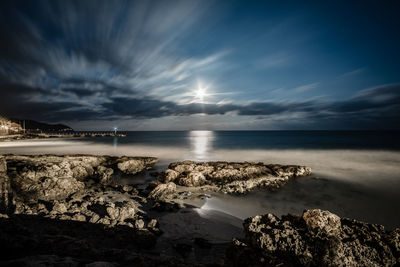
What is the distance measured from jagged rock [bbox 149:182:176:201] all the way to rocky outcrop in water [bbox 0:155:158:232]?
2.10 ft

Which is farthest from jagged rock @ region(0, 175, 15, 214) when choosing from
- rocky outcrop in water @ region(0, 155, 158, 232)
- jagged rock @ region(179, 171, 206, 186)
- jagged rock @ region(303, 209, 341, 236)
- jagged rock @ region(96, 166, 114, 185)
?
jagged rock @ region(303, 209, 341, 236)

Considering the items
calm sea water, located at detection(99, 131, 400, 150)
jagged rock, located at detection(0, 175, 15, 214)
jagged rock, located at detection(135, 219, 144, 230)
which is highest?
jagged rock, located at detection(0, 175, 15, 214)

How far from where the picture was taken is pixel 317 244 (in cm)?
397

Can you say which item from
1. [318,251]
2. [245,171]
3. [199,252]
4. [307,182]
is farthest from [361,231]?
[307,182]

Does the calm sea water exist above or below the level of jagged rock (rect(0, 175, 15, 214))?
below

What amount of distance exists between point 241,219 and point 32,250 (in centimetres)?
683

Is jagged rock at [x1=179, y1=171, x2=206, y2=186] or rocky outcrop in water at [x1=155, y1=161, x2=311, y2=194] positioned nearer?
rocky outcrop in water at [x1=155, y1=161, x2=311, y2=194]

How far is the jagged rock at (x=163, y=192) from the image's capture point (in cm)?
923

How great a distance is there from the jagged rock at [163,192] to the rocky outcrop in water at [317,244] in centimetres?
575

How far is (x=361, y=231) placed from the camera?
13.5ft

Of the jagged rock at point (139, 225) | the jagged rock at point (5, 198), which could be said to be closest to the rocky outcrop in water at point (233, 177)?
the jagged rock at point (139, 225)

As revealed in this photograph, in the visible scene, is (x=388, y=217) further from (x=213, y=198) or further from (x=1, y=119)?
(x=1, y=119)

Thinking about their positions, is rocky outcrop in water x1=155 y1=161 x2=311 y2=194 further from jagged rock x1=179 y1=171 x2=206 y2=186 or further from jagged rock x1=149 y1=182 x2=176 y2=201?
jagged rock x1=149 y1=182 x2=176 y2=201

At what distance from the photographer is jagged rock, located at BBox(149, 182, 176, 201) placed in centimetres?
923
